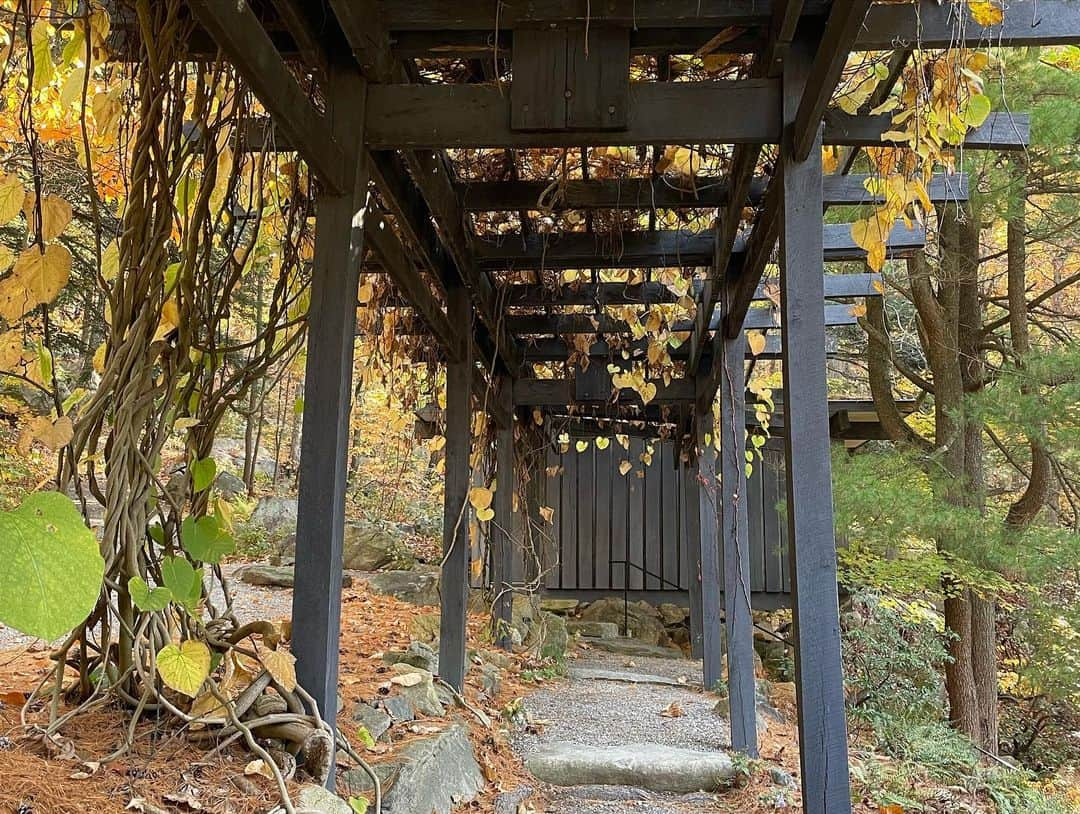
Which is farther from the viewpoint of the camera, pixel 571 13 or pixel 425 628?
pixel 425 628

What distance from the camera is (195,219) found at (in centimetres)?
179

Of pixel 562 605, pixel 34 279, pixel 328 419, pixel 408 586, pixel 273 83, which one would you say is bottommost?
pixel 562 605

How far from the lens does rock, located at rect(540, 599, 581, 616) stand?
909 cm

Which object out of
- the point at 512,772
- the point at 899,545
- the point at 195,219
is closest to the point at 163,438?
the point at 195,219

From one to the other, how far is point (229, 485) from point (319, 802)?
10054 millimetres

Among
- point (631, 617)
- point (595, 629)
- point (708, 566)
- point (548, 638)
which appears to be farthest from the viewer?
point (631, 617)

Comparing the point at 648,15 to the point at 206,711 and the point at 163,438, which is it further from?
the point at 206,711

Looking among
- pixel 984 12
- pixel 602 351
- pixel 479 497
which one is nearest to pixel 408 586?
pixel 602 351

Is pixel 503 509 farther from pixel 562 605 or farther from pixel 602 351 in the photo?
pixel 562 605

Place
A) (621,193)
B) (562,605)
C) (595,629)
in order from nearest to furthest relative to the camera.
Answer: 1. (621,193)
2. (595,629)
3. (562,605)

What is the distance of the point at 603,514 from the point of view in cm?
903

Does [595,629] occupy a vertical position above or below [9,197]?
below

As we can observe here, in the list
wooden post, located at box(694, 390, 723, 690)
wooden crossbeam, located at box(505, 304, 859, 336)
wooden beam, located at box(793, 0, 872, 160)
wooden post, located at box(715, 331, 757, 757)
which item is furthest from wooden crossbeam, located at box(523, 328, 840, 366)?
wooden beam, located at box(793, 0, 872, 160)

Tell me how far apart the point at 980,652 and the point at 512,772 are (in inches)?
174
